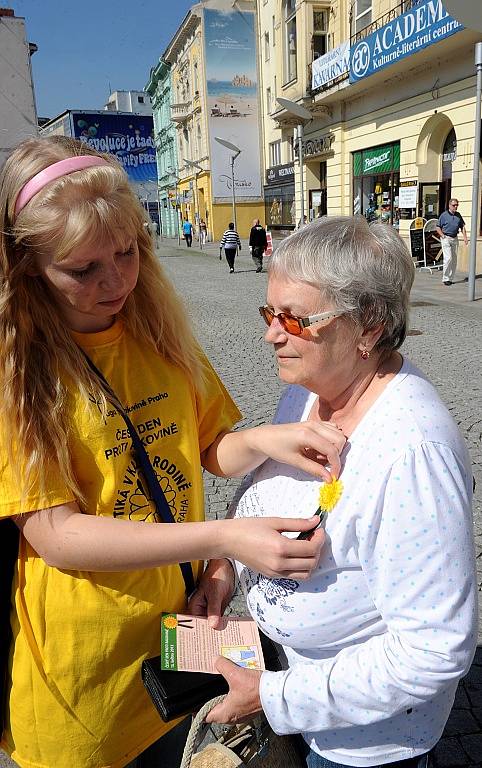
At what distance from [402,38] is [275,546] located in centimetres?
1707

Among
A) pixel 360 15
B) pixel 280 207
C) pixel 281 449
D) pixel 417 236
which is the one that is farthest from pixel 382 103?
pixel 281 449

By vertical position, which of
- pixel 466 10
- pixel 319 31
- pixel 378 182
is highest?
pixel 319 31

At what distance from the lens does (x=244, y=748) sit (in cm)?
137

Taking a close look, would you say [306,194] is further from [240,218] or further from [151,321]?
[151,321]

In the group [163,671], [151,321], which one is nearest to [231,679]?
[163,671]

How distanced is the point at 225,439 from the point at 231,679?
0.59 meters

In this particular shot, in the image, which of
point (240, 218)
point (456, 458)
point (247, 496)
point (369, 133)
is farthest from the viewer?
point (240, 218)

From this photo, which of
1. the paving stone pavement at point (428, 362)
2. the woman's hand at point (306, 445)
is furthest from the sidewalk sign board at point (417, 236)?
the woman's hand at point (306, 445)

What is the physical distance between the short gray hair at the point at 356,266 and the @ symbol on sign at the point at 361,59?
18.4 metres

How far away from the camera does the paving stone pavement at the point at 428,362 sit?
2311 millimetres

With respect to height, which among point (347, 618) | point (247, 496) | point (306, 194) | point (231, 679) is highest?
point (306, 194)

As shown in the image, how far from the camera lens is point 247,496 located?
1.57 metres

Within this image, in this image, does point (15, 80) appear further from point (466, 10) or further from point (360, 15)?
Result: point (360, 15)

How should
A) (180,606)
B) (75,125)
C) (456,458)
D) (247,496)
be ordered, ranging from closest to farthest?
(456,458) < (180,606) < (247,496) < (75,125)
